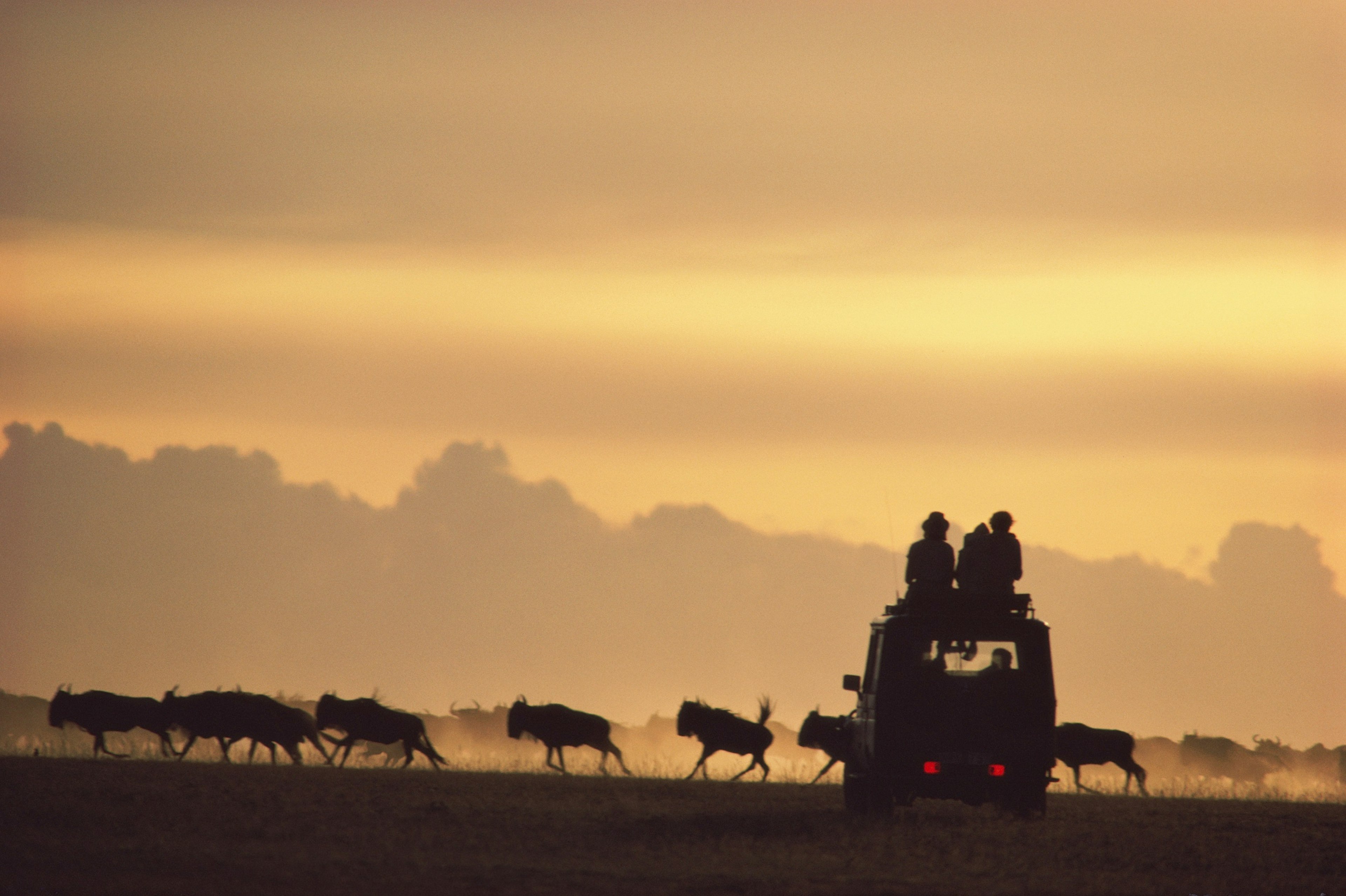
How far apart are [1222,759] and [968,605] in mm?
48744

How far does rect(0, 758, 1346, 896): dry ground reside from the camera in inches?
592

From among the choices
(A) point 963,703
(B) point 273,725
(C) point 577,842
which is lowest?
(C) point 577,842

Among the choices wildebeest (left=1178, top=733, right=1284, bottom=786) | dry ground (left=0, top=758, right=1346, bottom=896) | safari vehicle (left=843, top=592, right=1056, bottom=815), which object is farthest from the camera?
wildebeest (left=1178, top=733, right=1284, bottom=786)

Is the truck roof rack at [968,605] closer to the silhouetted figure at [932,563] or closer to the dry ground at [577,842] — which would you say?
the silhouetted figure at [932,563]

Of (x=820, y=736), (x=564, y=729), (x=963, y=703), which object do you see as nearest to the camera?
(x=963, y=703)

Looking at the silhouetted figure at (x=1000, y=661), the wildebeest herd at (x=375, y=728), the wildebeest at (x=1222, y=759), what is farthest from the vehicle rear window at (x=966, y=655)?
the wildebeest at (x=1222, y=759)

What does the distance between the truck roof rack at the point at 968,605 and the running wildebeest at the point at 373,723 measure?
14.8 metres

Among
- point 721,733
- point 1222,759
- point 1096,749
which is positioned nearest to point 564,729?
point 721,733

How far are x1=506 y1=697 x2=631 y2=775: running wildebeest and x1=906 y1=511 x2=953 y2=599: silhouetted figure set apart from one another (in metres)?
14.3

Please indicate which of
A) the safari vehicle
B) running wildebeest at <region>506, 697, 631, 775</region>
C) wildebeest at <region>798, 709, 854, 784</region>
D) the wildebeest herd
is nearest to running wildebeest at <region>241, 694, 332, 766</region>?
the wildebeest herd

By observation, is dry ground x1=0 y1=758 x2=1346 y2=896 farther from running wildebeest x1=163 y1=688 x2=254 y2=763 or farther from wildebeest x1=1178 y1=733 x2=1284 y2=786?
wildebeest x1=1178 y1=733 x2=1284 y2=786

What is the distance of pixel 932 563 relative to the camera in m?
20.5

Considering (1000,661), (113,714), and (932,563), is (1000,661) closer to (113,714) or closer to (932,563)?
(932,563)

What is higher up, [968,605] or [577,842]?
[968,605]
